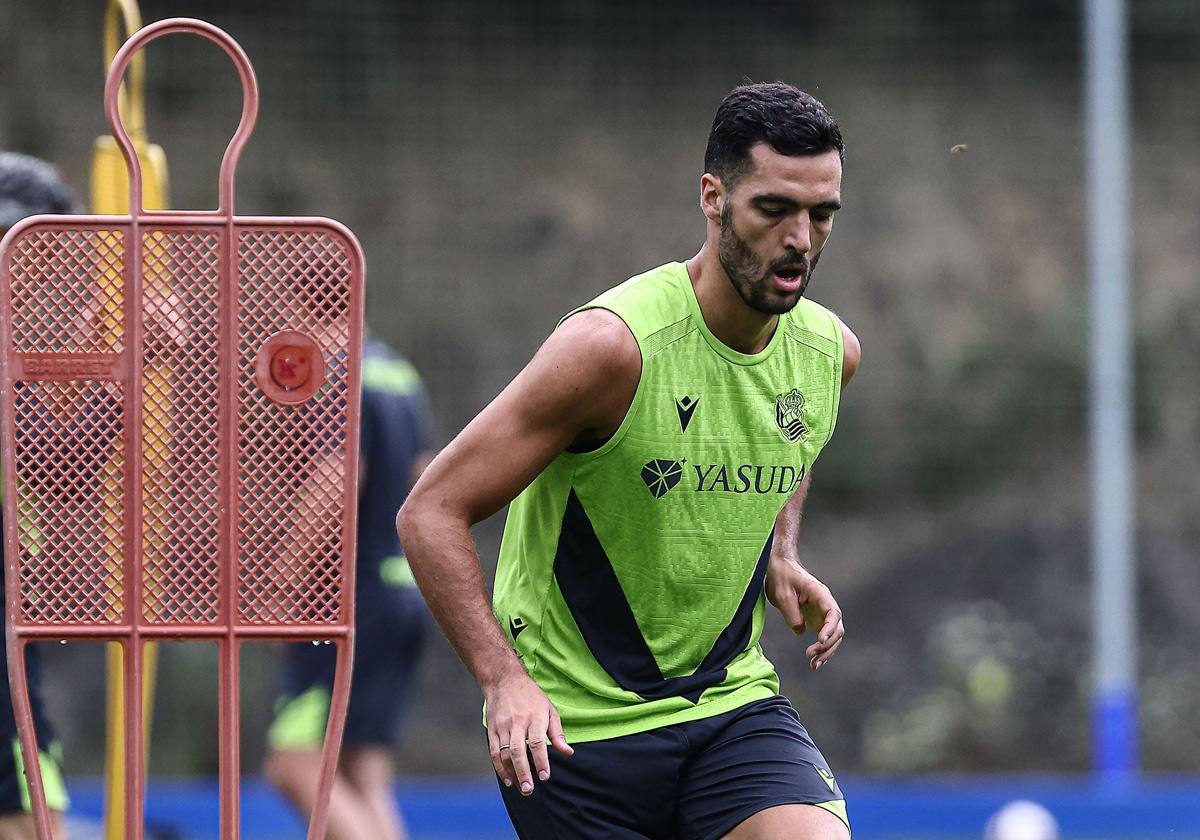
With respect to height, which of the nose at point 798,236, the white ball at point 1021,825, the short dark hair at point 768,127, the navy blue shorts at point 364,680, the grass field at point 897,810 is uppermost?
the short dark hair at point 768,127

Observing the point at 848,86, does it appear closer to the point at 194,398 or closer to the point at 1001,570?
the point at 1001,570

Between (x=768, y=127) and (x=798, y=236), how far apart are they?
200 mm

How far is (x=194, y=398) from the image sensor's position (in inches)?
123

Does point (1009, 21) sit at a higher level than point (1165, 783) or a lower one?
higher

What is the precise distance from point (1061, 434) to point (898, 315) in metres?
1.11

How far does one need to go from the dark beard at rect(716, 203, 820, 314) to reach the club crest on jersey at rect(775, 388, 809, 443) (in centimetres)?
21

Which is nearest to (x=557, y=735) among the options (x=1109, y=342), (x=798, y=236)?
(x=798, y=236)

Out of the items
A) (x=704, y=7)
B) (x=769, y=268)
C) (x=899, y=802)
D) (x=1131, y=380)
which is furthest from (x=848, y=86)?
(x=769, y=268)

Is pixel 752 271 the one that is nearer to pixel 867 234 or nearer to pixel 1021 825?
pixel 1021 825

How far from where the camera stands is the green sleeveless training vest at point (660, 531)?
10.6ft

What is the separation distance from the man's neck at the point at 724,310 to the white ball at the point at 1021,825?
441 cm

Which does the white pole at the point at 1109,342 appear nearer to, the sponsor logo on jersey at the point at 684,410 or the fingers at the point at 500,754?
the sponsor logo on jersey at the point at 684,410

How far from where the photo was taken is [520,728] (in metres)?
2.94

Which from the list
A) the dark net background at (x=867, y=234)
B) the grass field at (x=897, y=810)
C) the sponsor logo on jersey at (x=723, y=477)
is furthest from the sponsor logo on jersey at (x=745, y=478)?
the dark net background at (x=867, y=234)
